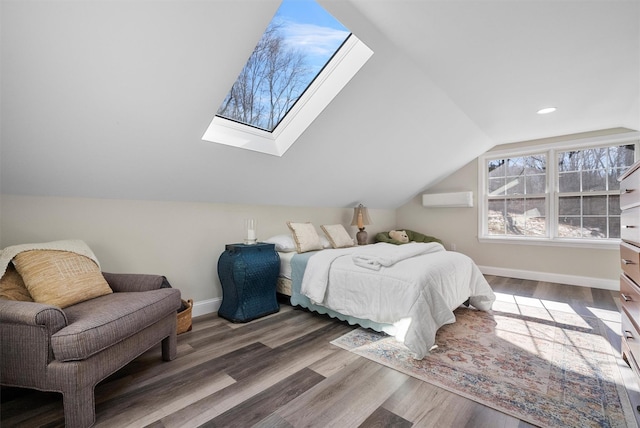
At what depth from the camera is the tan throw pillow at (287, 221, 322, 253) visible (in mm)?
3277

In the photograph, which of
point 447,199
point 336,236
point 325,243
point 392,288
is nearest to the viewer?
point 392,288

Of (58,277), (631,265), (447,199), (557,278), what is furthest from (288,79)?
(557,278)

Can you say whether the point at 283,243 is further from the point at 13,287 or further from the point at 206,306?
the point at 13,287

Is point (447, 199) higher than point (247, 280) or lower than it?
higher

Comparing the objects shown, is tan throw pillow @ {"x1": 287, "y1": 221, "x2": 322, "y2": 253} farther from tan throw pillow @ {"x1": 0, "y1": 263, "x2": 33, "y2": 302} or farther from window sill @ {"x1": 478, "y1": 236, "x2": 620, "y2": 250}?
window sill @ {"x1": 478, "y1": 236, "x2": 620, "y2": 250}

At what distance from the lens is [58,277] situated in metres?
1.71

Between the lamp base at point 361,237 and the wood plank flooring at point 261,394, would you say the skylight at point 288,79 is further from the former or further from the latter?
the lamp base at point 361,237

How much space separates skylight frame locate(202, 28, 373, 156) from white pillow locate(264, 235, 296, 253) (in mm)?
1014

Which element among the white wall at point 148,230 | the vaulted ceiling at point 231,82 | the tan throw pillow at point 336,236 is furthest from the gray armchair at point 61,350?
the tan throw pillow at point 336,236

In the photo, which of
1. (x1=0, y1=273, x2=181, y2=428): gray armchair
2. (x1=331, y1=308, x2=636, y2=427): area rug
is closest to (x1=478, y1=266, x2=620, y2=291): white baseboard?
(x1=331, y1=308, x2=636, y2=427): area rug

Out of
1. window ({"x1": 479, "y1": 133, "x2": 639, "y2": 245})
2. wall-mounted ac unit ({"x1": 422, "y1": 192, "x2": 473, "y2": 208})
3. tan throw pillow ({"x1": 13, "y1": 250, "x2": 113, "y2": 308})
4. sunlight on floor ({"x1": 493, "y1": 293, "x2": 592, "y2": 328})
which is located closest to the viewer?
tan throw pillow ({"x1": 13, "y1": 250, "x2": 113, "y2": 308})

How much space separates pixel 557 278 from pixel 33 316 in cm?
575

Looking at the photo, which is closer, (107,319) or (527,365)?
(107,319)

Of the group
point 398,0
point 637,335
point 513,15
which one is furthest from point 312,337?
point 513,15
